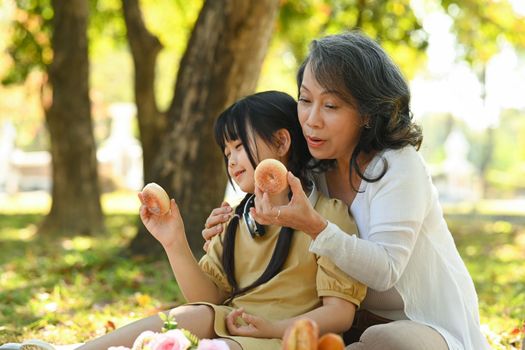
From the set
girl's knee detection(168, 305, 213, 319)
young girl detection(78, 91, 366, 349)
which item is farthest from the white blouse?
girl's knee detection(168, 305, 213, 319)

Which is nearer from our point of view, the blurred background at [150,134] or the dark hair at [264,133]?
the dark hair at [264,133]

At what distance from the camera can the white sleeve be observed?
2.70m

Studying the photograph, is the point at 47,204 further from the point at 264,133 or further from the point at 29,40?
the point at 264,133

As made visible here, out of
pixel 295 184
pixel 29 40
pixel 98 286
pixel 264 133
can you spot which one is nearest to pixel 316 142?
pixel 264 133

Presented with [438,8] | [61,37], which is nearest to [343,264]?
[61,37]

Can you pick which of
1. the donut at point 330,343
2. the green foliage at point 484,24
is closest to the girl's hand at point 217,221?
the donut at point 330,343

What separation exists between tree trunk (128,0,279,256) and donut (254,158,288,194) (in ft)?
13.2

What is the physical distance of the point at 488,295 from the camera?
246 inches

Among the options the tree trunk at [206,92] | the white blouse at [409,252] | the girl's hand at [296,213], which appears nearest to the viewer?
the girl's hand at [296,213]

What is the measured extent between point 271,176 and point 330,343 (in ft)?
2.33

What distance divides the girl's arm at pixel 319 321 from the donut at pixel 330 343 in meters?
0.58

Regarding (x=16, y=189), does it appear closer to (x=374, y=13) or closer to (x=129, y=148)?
(x=129, y=148)

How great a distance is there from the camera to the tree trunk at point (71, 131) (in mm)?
9859

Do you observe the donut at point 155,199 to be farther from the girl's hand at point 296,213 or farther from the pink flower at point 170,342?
the pink flower at point 170,342
